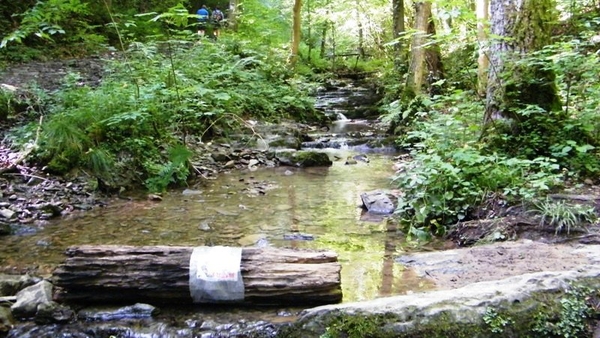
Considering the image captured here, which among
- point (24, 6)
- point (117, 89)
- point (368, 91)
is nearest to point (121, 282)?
point (117, 89)

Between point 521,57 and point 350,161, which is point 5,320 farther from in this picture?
point 350,161

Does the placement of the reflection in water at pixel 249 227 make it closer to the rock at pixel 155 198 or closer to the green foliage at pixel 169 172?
the rock at pixel 155 198

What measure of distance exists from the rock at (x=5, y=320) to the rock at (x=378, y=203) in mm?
3994

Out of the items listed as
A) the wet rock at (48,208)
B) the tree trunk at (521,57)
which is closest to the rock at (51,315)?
the wet rock at (48,208)

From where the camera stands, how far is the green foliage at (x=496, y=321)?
254 cm

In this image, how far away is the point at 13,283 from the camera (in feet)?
11.1

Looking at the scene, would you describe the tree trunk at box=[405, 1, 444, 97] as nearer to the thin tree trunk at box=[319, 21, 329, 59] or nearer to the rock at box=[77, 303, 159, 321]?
the rock at box=[77, 303, 159, 321]

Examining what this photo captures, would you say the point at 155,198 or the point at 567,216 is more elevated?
the point at 567,216

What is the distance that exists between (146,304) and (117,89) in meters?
5.63

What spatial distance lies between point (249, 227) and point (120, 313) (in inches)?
90.8

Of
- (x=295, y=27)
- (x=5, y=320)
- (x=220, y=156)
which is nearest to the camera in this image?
(x=5, y=320)

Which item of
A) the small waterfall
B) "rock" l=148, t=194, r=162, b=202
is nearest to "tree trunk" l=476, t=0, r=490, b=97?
"rock" l=148, t=194, r=162, b=202

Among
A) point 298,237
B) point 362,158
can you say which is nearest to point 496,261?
point 298,237

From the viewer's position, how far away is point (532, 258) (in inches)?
137
